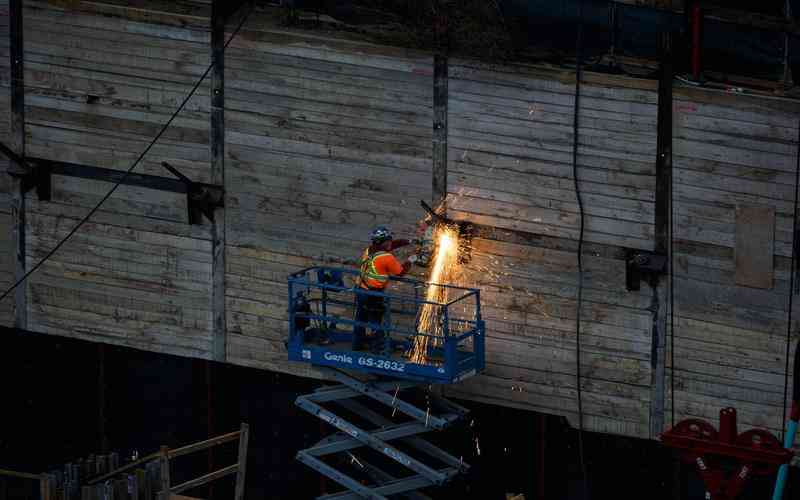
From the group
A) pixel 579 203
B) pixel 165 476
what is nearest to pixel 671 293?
pixel 579 203

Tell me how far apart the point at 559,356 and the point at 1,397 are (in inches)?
343

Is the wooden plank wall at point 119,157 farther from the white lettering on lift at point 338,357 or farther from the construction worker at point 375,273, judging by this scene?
the construction worker at point 375,273

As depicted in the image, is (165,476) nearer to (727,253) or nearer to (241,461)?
(241,461)

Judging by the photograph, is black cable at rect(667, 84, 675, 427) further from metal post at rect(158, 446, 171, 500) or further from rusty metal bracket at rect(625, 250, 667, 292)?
metal post at rect(158, 446, 171, 500)

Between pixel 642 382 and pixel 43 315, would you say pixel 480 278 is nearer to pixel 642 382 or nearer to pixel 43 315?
pixel 642 382

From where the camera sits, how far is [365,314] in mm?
19766

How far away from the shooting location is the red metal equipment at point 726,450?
57.4ft

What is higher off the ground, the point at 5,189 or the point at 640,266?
the point at 5,189

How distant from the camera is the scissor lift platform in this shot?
19.7 metres

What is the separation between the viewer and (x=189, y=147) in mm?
21547

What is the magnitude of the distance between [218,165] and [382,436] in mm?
4287

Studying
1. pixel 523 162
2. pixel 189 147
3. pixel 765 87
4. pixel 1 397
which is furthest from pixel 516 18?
pixel 1 397

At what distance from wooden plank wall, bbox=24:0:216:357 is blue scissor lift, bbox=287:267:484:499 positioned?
195 centimetres

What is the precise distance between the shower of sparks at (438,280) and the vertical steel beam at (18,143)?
602 cm
